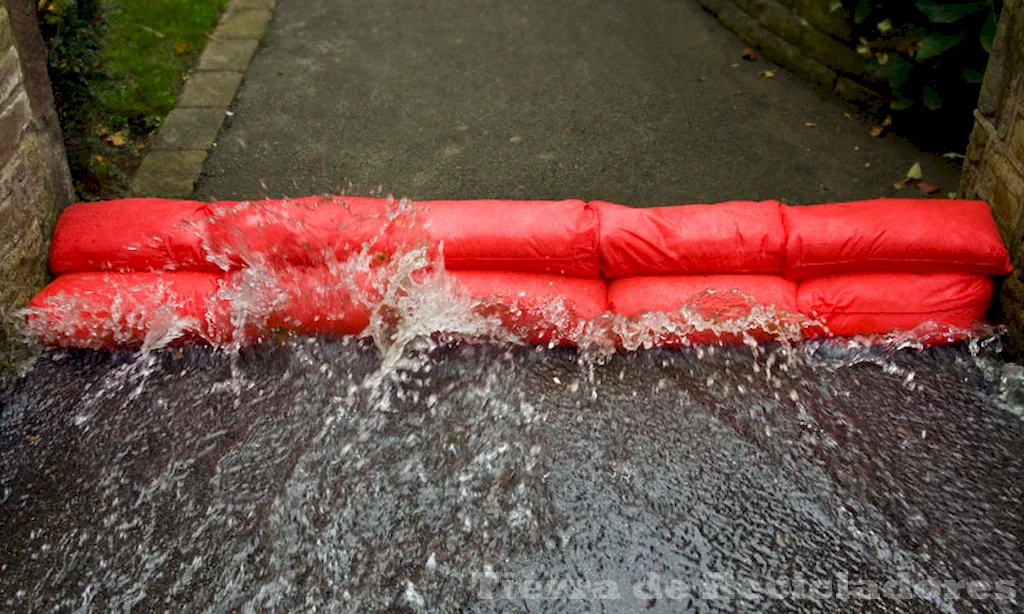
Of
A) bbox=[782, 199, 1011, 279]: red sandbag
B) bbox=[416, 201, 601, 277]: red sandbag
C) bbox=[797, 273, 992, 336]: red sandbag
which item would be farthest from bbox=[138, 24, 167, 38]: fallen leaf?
bbox=[797, 273, 992, 336]: red sandbag

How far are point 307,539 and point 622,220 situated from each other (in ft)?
5.42

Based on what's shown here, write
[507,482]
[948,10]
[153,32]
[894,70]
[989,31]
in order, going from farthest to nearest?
1. [153,32]
2. [894,70]
3. [948,10]
4. [989,31]
5. [507,482]

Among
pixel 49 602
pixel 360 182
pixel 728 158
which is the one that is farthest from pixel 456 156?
pixel 49 602

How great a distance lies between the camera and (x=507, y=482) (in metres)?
2.97

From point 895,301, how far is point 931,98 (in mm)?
1713

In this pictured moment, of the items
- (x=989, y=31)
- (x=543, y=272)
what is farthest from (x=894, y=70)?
(x=543, y=272)

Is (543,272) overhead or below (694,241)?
below

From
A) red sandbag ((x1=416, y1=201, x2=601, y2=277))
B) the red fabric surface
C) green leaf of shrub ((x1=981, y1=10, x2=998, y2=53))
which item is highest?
green leaf of shrub ((x1=981, y1=10, x2=998, y2=53))

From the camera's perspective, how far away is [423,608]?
8.58 feet

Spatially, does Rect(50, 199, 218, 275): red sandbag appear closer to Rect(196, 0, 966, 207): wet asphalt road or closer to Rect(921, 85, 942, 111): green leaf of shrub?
Rect(196, 0, 966, 207): wet asphalt road

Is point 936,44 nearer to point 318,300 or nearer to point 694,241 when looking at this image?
point 694,241

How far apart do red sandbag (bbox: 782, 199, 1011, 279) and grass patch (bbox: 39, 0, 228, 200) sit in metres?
3.17

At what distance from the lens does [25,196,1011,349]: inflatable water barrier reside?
3.39m

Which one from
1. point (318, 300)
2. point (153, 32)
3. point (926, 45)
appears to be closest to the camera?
point (318, 300)
